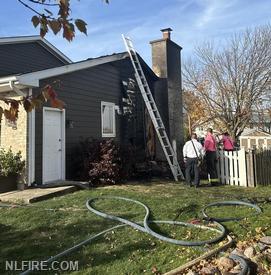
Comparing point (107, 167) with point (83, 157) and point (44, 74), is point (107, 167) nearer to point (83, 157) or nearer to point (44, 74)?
point (83, 157)

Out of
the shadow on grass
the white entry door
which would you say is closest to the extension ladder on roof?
the white entry door

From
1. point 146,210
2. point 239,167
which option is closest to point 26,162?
point 146,210

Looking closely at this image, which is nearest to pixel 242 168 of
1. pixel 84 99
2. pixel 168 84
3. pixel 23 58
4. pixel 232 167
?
pixel 232 167

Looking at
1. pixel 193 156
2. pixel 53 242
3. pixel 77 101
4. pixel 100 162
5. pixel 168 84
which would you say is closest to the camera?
pixel 53 242

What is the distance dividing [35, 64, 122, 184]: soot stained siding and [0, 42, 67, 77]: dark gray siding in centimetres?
380

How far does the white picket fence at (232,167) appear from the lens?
498 inches

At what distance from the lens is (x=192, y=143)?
12.1 metres

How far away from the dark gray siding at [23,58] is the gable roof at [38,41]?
0.15 m

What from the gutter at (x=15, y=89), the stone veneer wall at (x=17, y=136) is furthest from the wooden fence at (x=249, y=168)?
the gutter at (x=15, y=89)

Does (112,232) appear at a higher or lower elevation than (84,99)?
lower

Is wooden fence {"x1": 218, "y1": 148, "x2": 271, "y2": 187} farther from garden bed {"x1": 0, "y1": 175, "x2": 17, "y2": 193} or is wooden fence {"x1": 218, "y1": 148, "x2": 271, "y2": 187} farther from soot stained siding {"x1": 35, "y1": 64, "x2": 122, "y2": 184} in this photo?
garden bed {"x1": 0, "y1": 175, "x2": 17, "y2": 193}

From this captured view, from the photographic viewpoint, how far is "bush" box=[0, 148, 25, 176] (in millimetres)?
10923

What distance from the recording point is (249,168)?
41.3ft

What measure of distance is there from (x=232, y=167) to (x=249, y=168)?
0.64 meters
